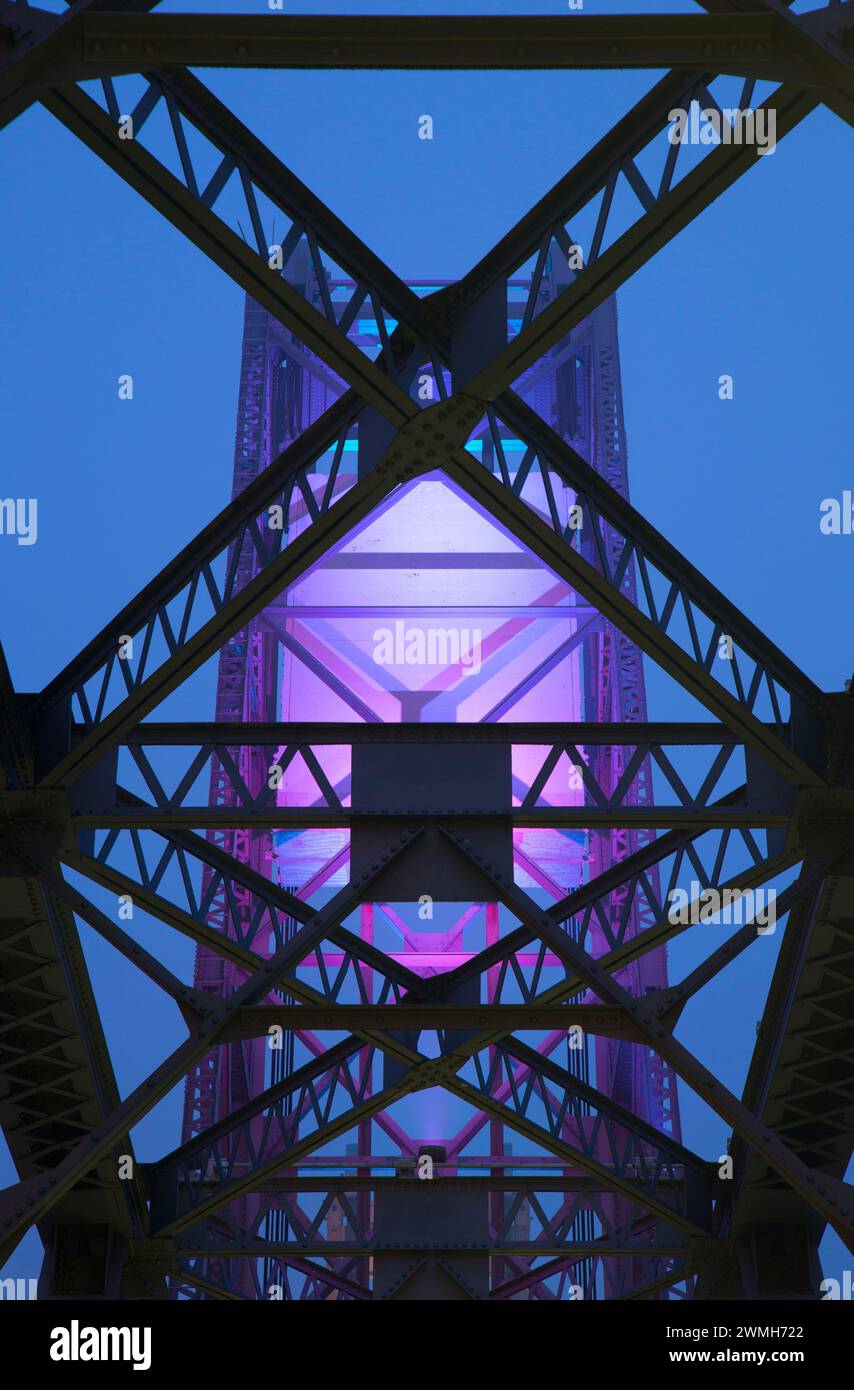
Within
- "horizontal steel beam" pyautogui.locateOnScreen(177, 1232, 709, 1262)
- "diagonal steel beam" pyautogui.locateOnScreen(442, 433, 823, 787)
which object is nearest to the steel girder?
"diagonal steel beam" pyautogui.locateOnScreen(442, 433, 823, 787)

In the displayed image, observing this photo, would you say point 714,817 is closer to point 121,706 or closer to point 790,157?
point 121,706

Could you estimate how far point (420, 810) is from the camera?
67.2 feet

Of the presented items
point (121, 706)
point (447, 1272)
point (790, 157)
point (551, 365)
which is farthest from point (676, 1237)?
point (790, 157)

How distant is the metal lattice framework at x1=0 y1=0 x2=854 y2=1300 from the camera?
524 inches

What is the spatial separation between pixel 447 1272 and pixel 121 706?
1346 cm

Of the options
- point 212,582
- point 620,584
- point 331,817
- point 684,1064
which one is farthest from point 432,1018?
point 620,584

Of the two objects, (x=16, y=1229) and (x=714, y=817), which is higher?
(x=714, y=817)

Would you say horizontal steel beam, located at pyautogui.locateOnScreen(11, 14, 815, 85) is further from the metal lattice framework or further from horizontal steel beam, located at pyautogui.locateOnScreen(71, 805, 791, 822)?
horizontal steel beam, located at pyautogui.locateOnScreen(71, 805, 791, 822)

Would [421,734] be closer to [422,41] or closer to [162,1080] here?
[162,1080]

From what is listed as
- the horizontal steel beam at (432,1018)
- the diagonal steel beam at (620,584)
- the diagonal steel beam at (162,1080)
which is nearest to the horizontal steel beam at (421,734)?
the diagonal steel beam at (620,584)
